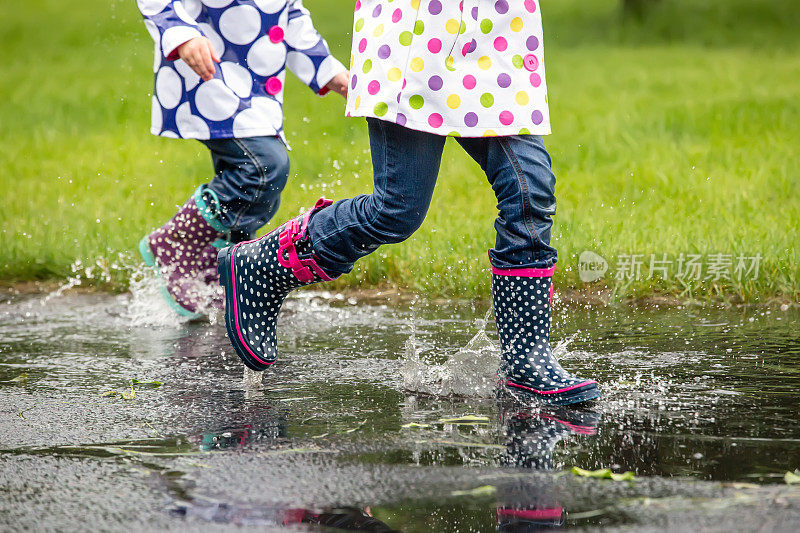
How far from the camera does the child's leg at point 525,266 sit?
9.53ft

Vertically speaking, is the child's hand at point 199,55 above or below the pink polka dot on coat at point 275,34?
below

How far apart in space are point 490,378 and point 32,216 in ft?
12.3

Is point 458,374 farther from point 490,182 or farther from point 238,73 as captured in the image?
point 238,73

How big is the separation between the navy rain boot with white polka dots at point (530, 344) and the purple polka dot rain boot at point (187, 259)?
1.55 meters

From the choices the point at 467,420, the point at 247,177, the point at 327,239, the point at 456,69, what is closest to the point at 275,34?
the point at 247,177

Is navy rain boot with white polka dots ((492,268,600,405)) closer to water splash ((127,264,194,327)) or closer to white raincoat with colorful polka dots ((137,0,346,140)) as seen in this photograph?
white raincoat with colorful polka dots ((137,0,346,140))

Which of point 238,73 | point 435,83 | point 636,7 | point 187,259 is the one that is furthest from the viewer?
point 636,7

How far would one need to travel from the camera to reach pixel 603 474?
2354 millimetres

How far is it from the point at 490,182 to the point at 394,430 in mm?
733

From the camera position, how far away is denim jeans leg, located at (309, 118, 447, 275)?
2.93m

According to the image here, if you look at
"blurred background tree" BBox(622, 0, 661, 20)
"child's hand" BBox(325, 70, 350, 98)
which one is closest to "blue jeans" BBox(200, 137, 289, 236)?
"child's hand" BBox(325, 70, 350, 98)

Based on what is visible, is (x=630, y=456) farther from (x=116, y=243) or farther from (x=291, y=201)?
(x=291, y=201)

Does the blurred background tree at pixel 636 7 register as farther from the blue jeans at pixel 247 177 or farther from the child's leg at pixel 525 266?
the child's leg at pixel 525 266

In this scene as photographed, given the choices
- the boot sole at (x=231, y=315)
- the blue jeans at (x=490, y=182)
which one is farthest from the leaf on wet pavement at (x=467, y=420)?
the boot sole at (x=231, y=315)
